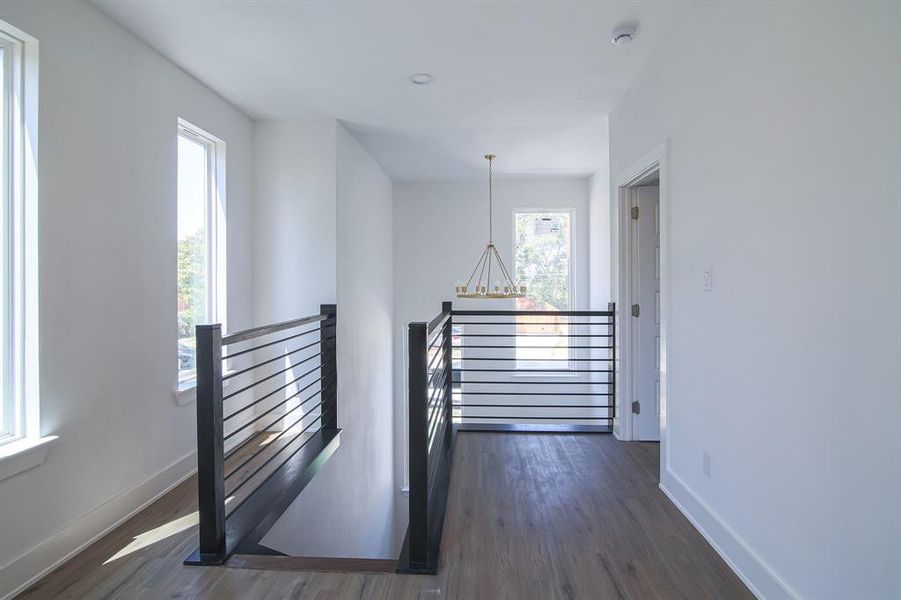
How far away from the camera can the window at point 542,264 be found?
639 centimetres

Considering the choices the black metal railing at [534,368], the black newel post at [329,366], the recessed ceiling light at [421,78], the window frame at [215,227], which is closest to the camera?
the recessed ceiling light at [421,78]

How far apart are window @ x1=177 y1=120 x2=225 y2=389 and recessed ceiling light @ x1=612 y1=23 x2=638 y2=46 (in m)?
2.72

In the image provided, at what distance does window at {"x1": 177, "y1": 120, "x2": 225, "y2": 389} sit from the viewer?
3.18 m

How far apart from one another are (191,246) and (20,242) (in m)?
1.28

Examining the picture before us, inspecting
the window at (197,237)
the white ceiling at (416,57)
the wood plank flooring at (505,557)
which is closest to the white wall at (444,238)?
the white ceiling at (416,57)

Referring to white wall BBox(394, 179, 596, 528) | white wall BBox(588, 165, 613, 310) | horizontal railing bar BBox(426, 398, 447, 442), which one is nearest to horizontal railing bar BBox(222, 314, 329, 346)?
horizontal railing bar BBox(426, 398, 447, 442)

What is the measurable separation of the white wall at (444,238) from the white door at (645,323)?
269 cm

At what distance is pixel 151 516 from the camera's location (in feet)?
8.32

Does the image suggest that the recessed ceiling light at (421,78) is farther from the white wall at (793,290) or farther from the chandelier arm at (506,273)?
the chandelier arm at (506,273)

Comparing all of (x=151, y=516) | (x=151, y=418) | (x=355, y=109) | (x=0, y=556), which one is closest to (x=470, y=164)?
(x=355, y=109)

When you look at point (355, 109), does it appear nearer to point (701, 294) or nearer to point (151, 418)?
point (151, 418)

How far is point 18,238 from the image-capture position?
202 centimetres

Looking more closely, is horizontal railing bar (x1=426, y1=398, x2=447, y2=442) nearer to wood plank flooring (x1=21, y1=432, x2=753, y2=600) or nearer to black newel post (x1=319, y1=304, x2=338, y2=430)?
wood plank flooring (x1=21, y1=432, x2=753, y2=600)

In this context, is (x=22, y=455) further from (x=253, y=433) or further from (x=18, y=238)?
(x=253, y=433)
